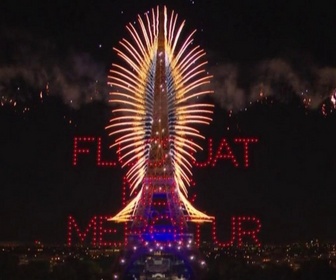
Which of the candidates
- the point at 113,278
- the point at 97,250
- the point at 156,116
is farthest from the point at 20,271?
the point at 97,250

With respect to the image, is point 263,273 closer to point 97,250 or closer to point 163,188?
point 163,188

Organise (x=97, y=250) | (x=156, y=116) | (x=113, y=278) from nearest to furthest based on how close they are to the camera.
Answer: (x=113, y=278) → (x=156, y=116) → (x=97, y=250)

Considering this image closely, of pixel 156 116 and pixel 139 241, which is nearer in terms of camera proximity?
pixel 156 116

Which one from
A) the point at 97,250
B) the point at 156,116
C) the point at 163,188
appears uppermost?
the point at 156,116

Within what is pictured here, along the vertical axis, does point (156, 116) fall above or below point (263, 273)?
above

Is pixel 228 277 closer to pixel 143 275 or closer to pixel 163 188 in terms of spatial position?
pixel 143 275

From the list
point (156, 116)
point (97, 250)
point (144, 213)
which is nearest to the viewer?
point (156, 116)

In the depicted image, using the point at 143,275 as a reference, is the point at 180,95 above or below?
above

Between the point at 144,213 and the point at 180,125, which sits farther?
the point at 144,213

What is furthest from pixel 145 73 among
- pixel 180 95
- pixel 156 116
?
pixel 156 116
